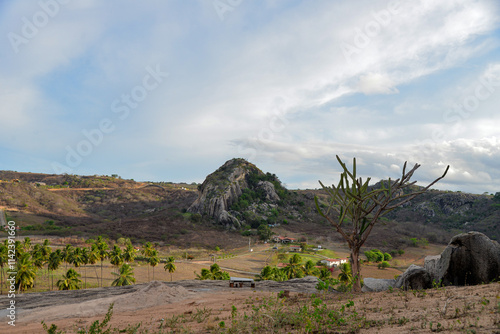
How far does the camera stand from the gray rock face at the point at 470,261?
17938mm

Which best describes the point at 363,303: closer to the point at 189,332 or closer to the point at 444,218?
the point at 189,332

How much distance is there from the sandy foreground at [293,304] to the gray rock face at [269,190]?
128857 mm

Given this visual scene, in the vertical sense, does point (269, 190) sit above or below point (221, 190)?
above

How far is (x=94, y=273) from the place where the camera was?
62375 millimetres

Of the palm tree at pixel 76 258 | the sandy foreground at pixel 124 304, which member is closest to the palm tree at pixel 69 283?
the palm tree at pixel 76 258

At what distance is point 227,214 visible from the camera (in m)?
130

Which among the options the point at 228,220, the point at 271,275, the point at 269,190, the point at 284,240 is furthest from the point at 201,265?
the point at 269,190

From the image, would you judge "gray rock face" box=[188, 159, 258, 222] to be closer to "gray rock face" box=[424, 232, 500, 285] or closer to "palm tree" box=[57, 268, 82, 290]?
"palm tree" box=[57, 268, 82, 290]

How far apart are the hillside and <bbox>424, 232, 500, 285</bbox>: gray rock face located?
8470 centimetres

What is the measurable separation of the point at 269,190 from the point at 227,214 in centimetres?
3844

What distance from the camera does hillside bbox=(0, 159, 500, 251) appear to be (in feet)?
342

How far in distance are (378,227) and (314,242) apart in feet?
115

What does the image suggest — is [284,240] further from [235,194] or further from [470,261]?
[470,261]

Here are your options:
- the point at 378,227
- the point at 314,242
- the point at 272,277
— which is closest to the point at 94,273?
the point at 272,277
